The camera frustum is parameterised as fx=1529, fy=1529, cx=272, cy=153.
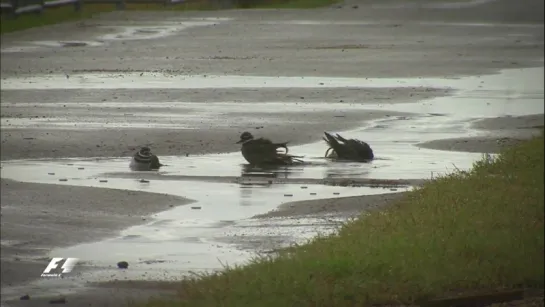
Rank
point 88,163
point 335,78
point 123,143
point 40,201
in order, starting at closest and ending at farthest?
point 40,201, point 88,163, point 123,143, point 335,78

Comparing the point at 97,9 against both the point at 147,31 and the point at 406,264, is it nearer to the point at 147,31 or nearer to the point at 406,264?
the point at 147,31

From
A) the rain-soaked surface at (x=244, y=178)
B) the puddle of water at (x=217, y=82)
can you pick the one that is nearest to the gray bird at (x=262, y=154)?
the rain-soaked surface at (x=244, y=178)

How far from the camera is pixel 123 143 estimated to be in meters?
14.1

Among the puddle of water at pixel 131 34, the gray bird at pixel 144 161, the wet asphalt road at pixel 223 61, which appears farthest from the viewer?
the puddle of water at pixel 131 34

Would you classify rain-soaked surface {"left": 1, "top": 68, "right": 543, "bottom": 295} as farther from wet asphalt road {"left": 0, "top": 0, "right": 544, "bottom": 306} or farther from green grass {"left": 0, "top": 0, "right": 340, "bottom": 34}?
green grass {"left": 0, "top": 0, "right": 340, "bottom": 34}

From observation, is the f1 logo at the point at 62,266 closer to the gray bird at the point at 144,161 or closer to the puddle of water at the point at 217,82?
the gray bird at the point at 144,161

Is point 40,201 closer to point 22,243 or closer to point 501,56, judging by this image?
point 22,243

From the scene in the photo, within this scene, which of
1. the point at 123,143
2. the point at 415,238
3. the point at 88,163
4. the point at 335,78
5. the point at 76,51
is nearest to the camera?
the point at 415,238

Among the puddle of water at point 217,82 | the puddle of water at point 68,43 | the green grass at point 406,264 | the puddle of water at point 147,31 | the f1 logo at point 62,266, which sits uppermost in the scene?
the puddle of water at point 147,31

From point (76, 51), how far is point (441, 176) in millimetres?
13502

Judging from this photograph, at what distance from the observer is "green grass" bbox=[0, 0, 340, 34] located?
93.3 feet

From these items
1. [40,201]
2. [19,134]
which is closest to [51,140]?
[19,134]

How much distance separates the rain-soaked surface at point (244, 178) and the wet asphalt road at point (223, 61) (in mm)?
326

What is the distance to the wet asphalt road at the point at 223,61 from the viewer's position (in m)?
10.1
